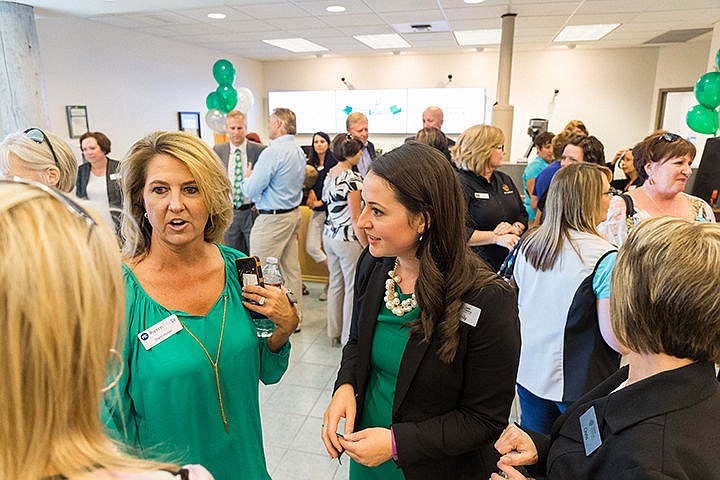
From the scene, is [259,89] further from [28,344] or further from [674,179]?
[28,344]

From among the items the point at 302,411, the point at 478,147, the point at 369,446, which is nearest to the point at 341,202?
the point at 478,147

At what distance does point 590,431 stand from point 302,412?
2219mm

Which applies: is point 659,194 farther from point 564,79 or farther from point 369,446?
point 564,79

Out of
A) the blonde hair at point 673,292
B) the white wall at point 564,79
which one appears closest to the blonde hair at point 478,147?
the blonde hair at point 673,292

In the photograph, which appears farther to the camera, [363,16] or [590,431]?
[363,16]

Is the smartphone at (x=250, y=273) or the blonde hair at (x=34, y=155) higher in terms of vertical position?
the blonde hair at (x=34, y=155)

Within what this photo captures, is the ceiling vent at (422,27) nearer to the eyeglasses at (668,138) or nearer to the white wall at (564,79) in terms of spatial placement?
the white wall at (564,79)

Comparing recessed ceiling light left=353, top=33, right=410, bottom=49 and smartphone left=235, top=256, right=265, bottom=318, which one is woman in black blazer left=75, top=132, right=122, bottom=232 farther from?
recessed ceiling light left=353, top=33, right=410, bottom=49

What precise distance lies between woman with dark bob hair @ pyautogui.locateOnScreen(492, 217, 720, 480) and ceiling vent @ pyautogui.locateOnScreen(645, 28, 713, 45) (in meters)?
7.83

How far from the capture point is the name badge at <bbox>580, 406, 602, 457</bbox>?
0.90 meters

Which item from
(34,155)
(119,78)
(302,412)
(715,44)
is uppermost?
(715,44)

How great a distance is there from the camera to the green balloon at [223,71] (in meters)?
6.59

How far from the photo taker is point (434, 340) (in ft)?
3.90

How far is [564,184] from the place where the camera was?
186 centimetres
